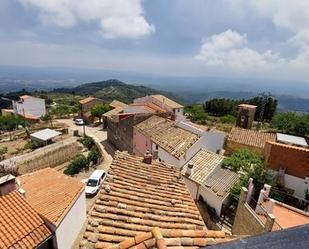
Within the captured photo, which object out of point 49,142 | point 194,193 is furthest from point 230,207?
point 49,142

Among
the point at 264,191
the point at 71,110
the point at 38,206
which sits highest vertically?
the point at 264,191

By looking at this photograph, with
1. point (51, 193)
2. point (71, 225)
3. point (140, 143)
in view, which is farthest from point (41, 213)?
point (140, 143)

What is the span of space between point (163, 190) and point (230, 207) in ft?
34.8

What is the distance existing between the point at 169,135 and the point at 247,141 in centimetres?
1034

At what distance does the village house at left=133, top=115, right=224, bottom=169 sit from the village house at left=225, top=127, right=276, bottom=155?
81.0 inches

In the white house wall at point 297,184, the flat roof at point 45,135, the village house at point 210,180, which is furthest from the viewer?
the flat roof at point 45,135

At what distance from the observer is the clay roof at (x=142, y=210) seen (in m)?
4.45

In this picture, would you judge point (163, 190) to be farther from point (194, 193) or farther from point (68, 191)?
point (194, 193)

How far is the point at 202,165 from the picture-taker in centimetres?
2028

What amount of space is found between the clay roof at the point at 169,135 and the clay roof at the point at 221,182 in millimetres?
3012

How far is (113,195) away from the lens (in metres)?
7.66

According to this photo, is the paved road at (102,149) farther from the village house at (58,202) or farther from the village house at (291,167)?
the village house at (291,167)

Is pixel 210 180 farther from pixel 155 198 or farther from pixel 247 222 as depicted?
pixel 155 198

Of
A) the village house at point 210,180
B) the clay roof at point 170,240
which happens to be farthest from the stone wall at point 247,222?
the clay roof at point 170,240
